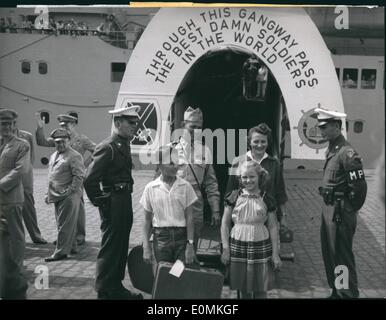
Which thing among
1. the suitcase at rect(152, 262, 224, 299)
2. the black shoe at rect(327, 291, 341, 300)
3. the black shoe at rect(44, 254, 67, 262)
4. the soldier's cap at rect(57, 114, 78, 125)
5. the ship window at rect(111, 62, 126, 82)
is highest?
the ship window at rect(111, 62, 126, 82)

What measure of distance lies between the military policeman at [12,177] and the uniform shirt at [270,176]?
1.83 metres

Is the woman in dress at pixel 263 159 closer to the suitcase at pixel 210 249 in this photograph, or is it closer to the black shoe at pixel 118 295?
the suitcase at pixel 210 249

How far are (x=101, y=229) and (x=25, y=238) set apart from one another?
28.9 inches

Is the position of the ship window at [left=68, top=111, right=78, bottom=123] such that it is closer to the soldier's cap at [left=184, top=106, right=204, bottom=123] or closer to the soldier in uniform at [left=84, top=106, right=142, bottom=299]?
the soldier in uniform at [left=84, top=106, right=142, bottom=299]

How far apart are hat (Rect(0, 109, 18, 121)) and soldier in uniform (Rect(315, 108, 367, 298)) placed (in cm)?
268

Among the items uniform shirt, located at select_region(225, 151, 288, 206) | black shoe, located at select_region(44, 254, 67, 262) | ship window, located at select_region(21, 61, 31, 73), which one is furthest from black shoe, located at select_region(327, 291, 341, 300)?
ship window, located at select_region(21, 61, 31, 73)

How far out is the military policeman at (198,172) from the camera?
4.34 meters

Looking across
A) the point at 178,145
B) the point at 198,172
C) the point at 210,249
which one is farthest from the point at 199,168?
the point at 210,249

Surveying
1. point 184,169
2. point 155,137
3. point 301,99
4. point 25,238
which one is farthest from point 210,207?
point 25,238

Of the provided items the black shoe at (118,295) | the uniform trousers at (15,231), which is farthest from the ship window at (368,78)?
the uniform trousers at (15,231)

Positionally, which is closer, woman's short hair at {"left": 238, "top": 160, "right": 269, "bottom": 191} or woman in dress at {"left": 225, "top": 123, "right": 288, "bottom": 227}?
woman's short hair at {"left": 238, "top": 160, "right": 269, "bottom": 191}

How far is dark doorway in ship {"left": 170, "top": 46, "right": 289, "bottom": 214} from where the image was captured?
14.8ft

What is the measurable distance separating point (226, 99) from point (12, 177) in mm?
2279

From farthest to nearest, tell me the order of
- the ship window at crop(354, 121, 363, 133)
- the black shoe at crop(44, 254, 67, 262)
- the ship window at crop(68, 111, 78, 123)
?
the black shoe at crop(44, 254, 67, 262), the ship window at crop(68, 111, 78, 123), the ship window at crop(354, 121, 363, 133)
